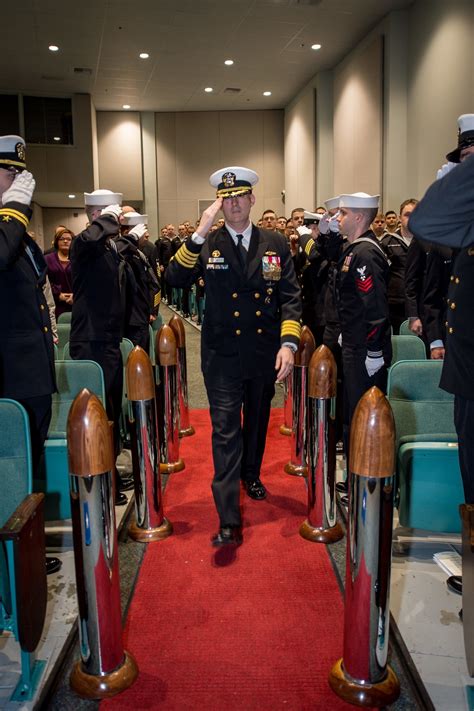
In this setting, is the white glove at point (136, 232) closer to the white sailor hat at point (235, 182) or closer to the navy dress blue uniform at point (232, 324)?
the navy dress blue uniform at point (232, 324)

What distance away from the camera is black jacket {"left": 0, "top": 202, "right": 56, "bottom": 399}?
265 cm

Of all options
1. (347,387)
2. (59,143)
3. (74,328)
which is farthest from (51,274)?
(59,143)

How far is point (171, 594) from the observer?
2697 mm

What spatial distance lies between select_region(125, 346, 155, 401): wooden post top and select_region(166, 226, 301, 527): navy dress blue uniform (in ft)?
0.97

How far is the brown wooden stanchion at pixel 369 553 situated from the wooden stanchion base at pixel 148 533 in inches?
54.5

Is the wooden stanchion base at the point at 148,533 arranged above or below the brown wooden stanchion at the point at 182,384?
below

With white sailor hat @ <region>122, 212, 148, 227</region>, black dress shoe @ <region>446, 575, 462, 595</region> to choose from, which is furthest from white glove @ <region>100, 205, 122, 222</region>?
black dress shoe @ <region>446, 575, 462, 595</region>

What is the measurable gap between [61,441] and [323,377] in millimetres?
1287

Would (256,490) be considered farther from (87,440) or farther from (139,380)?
(87,440)

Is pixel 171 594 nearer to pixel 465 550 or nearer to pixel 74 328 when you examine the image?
pixel 465 550

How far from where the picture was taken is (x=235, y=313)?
3203mm

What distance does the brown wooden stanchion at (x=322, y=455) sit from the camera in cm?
312

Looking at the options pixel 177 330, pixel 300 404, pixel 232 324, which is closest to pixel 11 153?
pixel 232 324

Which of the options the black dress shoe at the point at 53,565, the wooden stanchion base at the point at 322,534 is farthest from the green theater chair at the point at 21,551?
the wooden stanchion base at the point at 322,534
